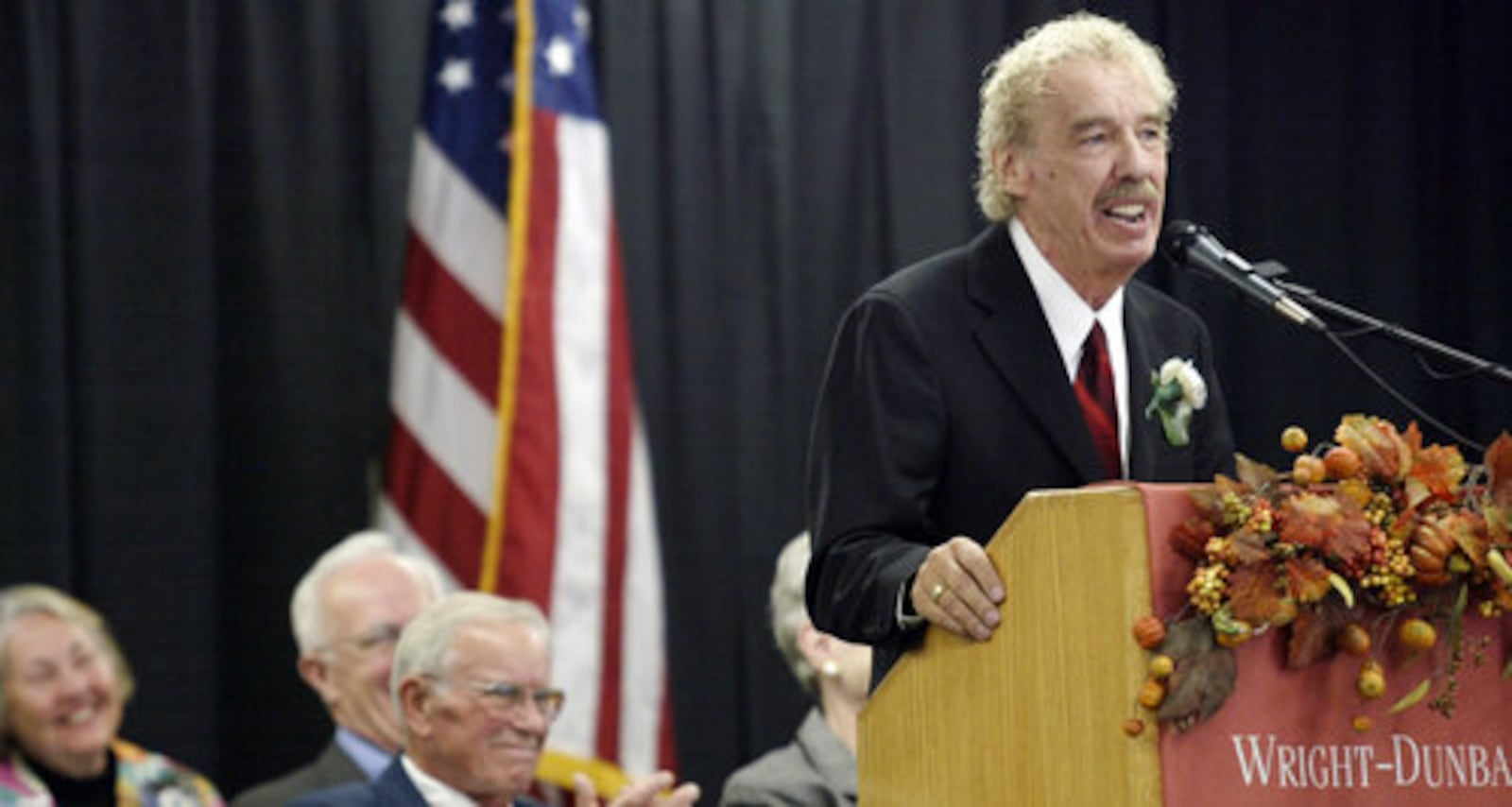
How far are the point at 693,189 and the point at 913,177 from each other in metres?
0.56

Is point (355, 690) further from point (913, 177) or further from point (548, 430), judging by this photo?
point (913, 177)

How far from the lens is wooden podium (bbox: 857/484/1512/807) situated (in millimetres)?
2057

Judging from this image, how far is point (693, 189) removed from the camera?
5.31 meters

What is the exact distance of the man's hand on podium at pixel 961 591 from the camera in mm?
2178

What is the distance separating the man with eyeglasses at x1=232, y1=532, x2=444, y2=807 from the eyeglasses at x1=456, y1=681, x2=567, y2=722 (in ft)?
2.51

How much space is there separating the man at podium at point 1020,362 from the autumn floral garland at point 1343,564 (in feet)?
0.94

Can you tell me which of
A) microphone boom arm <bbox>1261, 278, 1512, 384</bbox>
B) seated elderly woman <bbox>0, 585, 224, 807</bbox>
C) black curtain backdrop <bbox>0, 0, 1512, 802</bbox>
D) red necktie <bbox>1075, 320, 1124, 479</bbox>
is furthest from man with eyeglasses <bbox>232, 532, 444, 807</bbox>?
microphone boom arm <bbox>1261, 278, 1512, 384</bbox>

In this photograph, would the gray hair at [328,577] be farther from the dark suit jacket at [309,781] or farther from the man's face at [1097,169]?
the man's face at [1097,169]

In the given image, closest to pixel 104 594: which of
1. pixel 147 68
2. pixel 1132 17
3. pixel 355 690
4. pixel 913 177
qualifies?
pixel 355 690

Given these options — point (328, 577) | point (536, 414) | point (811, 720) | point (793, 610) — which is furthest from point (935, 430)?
point (536, 414)

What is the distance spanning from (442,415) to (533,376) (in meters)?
0.20

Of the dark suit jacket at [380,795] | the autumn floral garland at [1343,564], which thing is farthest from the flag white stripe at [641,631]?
the autumn floral garland at [1343,564]

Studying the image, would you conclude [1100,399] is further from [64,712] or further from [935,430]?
[64,712]

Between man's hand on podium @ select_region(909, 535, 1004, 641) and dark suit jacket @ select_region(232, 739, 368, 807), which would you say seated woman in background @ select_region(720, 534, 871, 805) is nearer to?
dark suit jacket @ select_region(232, 739, 368, 807)
